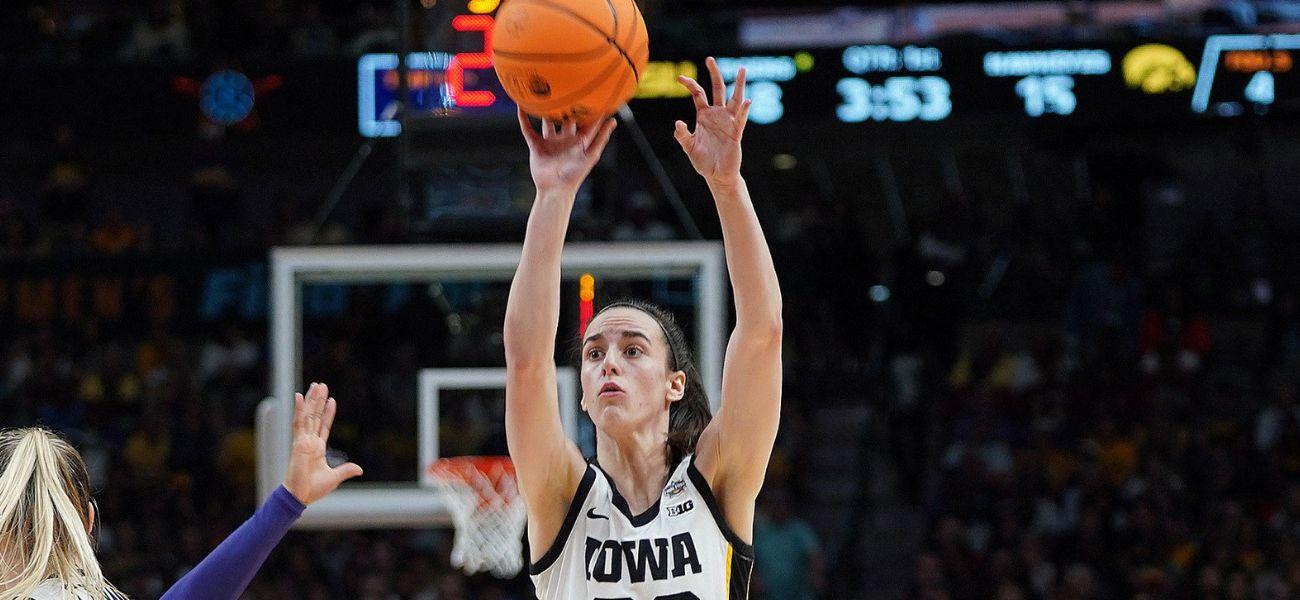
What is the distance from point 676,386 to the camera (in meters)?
3.55

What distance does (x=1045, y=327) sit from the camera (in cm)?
1346

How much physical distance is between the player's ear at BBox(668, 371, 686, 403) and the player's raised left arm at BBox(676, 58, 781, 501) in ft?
0.36

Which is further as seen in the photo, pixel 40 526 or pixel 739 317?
pixel 739 317

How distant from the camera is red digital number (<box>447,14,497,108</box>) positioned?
694 centimetres

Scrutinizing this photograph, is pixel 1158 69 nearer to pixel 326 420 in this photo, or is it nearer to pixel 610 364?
pixel 610 364

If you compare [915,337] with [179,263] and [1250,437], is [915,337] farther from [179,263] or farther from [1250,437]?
[179,263]

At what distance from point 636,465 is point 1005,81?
6.74m

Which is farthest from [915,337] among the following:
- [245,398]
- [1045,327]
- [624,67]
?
[624,67]

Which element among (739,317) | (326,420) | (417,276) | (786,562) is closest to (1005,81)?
(786,562)

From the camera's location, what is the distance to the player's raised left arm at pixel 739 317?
3266 mm

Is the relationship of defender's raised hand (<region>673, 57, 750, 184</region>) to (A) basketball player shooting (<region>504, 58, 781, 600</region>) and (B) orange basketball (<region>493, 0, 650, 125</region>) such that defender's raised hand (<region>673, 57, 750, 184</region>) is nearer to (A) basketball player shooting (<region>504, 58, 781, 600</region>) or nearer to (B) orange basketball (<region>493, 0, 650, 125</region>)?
(A) basketball player shooting (<region>504, 58, 781, 600</region>)

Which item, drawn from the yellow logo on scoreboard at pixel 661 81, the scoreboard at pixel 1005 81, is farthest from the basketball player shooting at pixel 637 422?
the scoreboard at pixel 1005 81

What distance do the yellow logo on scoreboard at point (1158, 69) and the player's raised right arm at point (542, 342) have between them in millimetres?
6993

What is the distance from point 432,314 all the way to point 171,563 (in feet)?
8.21
